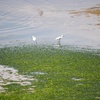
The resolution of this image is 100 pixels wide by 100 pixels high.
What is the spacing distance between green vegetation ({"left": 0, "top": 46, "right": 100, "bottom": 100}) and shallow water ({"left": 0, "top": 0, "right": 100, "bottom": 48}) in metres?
3.39

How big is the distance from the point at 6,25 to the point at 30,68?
15613 mm

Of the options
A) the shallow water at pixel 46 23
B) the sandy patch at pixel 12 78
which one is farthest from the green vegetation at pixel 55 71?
the shallow water at pixel 46 23

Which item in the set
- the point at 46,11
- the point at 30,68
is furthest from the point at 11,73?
the point at 46,11

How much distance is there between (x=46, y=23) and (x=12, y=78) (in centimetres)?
1835

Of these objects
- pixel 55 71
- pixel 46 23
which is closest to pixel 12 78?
pixel 55 71

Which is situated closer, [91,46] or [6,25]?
[91,46]

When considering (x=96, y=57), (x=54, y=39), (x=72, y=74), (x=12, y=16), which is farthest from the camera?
(x=12, y=16)

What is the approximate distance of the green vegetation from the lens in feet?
44.7

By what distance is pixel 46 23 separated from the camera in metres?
33.8

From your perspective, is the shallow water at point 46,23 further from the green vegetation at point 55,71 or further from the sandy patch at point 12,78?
the sandy patch at point 12,78

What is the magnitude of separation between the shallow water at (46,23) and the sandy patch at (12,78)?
6.97 m

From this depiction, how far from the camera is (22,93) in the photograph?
45.1ft

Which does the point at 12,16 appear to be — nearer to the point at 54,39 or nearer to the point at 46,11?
the point at 46,11

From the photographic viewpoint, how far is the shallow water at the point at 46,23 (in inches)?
1025
